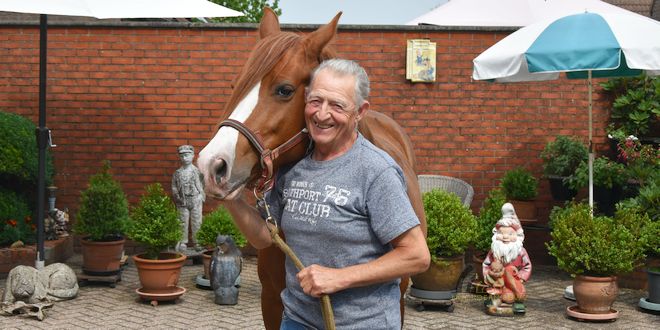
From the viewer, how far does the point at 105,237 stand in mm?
8523

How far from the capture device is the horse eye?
2816 mm

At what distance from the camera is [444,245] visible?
7656mm

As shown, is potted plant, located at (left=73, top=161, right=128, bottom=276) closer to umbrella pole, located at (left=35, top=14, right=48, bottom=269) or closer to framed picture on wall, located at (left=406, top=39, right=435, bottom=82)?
umbrella pole, located at (left=35, top=14, right=48, bottom=269)

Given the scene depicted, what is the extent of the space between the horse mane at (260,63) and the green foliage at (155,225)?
16.7 feet

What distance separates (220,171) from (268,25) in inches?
32.0

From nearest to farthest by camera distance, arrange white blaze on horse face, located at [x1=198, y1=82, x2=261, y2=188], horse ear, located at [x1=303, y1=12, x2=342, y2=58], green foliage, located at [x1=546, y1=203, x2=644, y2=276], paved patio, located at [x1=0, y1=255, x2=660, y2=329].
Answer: white blaze on horse face, located at [x1=198, y1=82, x2=261, y2=188] → horse ear, located at [x1=303, y1=12, x2=342, y2=58] → paved patio, located at [x1=0, y1=255, x2=660, y2=329] → green foliage, located at [x1=546, y1=203, x2=644, y2=276]

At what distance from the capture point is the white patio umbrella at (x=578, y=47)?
7.39m

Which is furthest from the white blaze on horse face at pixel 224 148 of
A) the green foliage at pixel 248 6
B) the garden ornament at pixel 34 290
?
the green foliage at pixel 248 6

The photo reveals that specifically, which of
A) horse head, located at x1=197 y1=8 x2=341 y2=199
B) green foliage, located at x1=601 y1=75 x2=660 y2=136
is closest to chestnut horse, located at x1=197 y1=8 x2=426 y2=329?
horse head, located at x1=197 y1=8 x2=341 y2=199

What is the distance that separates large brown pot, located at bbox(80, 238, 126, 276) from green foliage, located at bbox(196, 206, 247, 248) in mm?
839

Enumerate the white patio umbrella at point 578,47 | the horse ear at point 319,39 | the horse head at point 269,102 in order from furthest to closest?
the white patio umbrella at point 578,47
the horse ear at point 319,39
the horse head at point 269,102

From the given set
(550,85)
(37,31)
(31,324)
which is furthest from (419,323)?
(37,31)

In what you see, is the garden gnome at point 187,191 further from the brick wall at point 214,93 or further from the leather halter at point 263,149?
the leather halter at point 263,149

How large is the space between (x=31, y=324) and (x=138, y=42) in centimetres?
407
